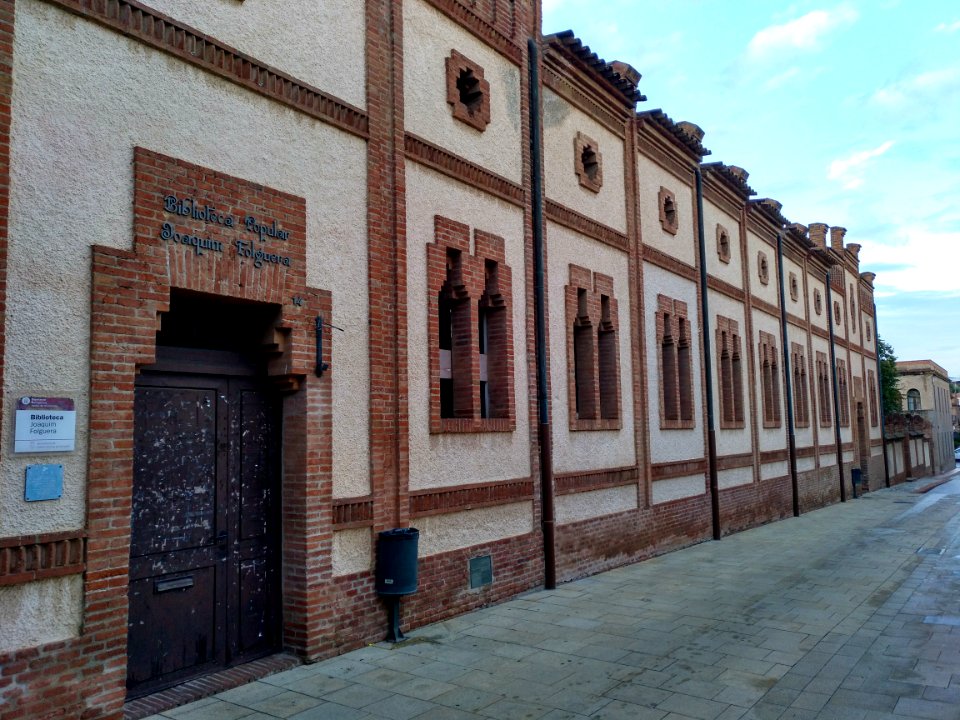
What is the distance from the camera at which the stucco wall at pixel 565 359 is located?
37.7ft

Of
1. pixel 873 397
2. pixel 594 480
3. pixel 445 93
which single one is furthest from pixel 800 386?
pixel 445 93

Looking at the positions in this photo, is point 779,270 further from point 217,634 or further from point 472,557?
point 217,634

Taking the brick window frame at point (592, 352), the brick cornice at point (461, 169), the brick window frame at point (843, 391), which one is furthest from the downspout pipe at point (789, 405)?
the brick cornice at point (461, 169)

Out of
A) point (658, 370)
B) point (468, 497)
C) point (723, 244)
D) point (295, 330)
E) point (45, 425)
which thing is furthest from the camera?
point (723, 244)

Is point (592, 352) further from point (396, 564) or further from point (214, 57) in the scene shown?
point (214, 57)

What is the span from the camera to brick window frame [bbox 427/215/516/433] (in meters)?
9.07

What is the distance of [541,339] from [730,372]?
364 inches

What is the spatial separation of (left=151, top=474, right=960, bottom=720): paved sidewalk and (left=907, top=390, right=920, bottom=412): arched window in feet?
179

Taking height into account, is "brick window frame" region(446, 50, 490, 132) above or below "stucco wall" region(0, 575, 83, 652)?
above

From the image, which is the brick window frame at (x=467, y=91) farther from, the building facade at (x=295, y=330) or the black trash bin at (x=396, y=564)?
the black trash bin at (x=396, y=564)

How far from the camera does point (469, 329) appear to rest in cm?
964

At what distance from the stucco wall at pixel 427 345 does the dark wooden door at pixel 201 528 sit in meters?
1.83

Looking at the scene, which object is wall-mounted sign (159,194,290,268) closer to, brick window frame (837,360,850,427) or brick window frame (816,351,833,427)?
brick window frame (816,351,833,427)

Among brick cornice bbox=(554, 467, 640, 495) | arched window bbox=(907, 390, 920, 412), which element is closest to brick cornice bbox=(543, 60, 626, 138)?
brick cornice bbox=(554, 467, 640, 495)
